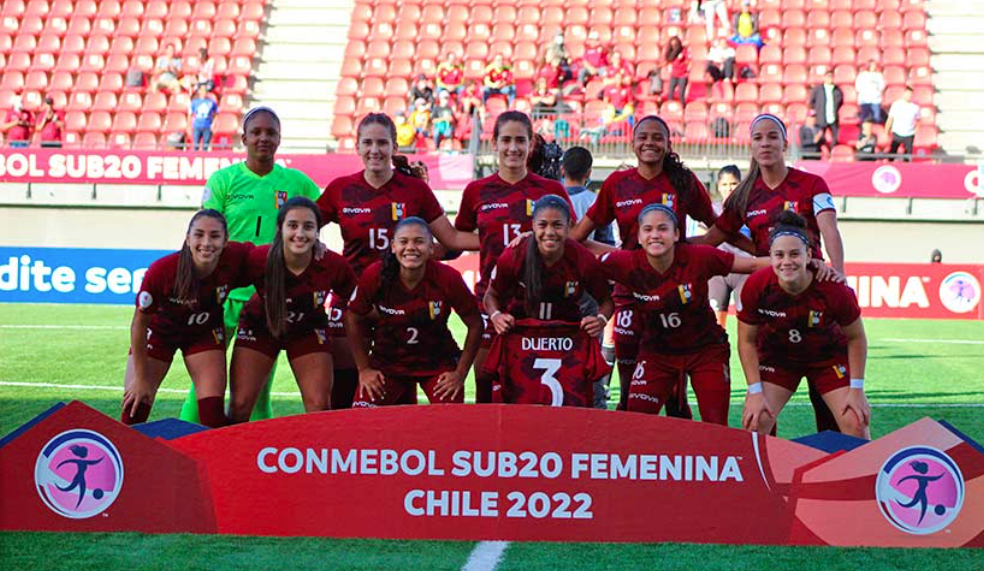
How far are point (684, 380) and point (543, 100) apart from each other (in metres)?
15.5

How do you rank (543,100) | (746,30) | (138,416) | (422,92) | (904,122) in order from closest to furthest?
(138,416)
(904,122)
(543,100)
(422,92)
(746,30)

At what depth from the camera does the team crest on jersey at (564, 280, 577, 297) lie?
610cm

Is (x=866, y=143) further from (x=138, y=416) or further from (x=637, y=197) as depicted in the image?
(x=138, y=416)

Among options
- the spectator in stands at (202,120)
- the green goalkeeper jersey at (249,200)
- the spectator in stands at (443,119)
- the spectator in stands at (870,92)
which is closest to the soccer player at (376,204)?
the green goalkeeper jersey at (249,200)

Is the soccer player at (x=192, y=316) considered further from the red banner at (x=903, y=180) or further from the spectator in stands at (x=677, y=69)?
the spectator in stands at (x=677, y=69)

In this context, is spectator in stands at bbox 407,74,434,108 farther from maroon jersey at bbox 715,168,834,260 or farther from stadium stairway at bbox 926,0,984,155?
maroon jersey at bbox 715,168,834,260

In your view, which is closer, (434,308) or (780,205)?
(434,308)

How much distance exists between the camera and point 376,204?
6.49 m

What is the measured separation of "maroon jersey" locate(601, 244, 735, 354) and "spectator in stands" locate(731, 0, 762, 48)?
18.2 m

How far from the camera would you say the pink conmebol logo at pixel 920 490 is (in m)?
4.92

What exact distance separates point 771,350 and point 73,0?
24.7 meters

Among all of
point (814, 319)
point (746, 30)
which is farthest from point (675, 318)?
point (746, 30)

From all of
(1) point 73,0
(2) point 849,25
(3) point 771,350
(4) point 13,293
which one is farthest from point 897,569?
(1) point 73,0

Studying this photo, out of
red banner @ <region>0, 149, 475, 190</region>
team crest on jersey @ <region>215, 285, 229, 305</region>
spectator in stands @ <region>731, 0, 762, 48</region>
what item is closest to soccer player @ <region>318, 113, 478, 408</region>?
team crest on jersey @ <region>215, 285, 229, 305</region>
